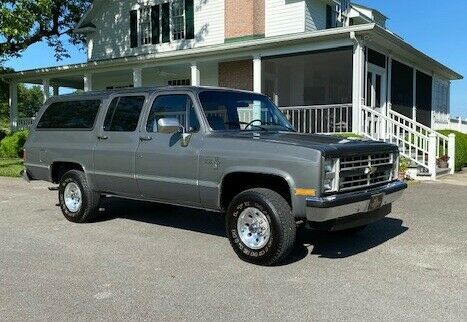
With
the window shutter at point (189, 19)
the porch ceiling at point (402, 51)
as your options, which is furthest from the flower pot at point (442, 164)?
the window shutter at point (189, 19)

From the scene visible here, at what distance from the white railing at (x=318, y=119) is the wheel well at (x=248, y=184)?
384 inches

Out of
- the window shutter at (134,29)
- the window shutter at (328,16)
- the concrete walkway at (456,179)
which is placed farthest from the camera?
the window shutter at (134,29)

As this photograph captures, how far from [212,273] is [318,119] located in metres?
12.3

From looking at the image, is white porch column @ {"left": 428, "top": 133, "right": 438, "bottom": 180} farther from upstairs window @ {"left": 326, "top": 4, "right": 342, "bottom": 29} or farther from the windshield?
upstairs window @ {"left": 326, "top": 4, "right": 342, "bottom": 29}

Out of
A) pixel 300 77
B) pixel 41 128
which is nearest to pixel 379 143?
pixel 41 128

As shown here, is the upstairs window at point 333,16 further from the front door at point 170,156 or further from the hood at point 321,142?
the hood at point 321,142

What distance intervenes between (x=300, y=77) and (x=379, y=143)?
14766mm

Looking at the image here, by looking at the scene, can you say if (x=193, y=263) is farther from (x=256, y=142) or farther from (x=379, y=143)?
(x=379, y=143)

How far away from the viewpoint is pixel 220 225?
24.9ft

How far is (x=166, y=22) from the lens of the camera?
2134cm

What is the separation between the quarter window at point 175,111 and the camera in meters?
6.30

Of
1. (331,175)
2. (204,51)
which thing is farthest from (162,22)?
(331,175)

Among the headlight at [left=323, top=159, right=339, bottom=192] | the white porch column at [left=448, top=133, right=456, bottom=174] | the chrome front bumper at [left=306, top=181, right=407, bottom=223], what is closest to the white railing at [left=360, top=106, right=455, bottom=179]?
the white porch column at [left=448, top=133, right=456, bottom=174]

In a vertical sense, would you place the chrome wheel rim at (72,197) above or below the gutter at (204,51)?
below
